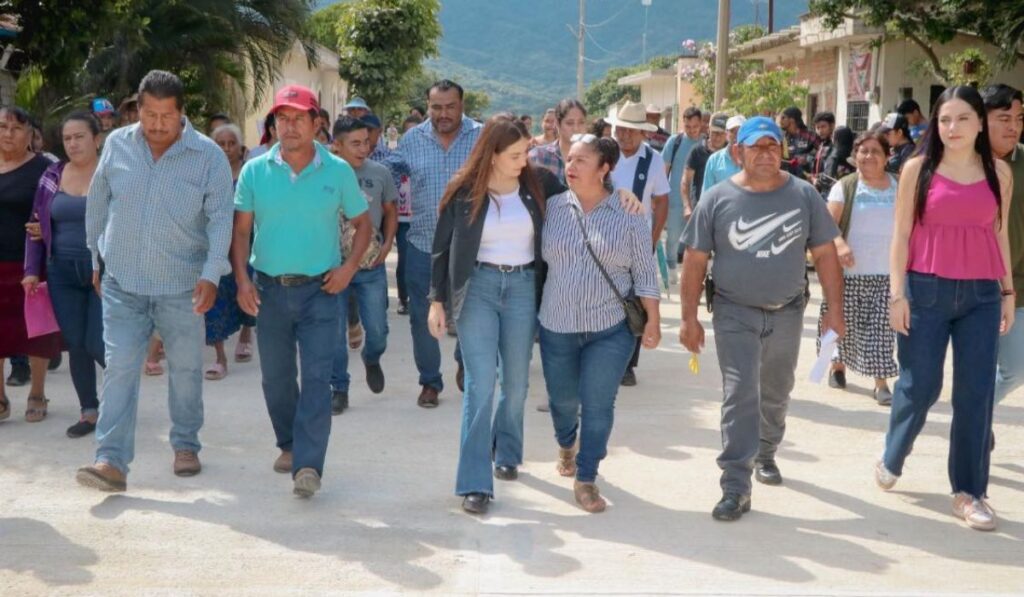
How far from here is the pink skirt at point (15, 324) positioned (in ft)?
24.6

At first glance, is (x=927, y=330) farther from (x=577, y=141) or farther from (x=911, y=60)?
(x=911, y=60)

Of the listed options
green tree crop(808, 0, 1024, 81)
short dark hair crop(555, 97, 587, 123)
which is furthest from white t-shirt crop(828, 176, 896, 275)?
green tree crop(808, 0, 1024, 81)

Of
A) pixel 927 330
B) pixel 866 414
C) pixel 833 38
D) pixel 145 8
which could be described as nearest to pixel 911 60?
pixel 833 38

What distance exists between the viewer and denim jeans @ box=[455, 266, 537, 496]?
5.65m

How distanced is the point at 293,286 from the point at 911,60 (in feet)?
62.9

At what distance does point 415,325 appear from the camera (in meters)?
7.90

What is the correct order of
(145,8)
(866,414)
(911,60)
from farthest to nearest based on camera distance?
(911,60), (145,8), (866,414)

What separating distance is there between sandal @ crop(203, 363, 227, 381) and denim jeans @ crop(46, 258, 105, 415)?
1.54 m

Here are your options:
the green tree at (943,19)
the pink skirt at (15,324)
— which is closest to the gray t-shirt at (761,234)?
the pink skirt at (15,324)

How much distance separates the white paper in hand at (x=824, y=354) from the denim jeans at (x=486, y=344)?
135 centimetres

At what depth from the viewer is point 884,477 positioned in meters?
6.06

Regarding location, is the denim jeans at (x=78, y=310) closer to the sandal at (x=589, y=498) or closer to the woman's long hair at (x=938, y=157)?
the sandal at (x=589, y=498)

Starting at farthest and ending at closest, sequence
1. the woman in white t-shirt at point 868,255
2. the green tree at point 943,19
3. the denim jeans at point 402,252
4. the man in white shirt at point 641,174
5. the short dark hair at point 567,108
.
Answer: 1. the green tree at point 943,19
2. the denim jeans at point 402,252
3. the man in white shirt at point 641,174
4. the short dark hair at point 567,108
5. the woman in white t-shirt at point 868,255

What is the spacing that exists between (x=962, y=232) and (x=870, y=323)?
244 centimetres
